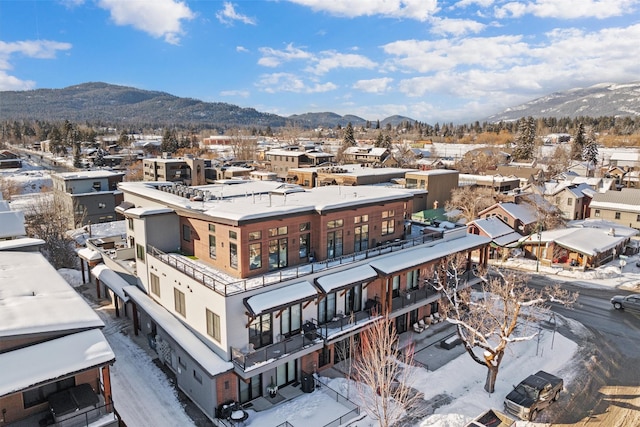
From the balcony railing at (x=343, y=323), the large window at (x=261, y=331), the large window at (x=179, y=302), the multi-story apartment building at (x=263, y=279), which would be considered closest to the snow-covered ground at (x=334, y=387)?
the multi-story apartment building at (x=263, y=279)

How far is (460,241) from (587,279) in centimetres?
1751

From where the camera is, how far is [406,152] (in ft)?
369

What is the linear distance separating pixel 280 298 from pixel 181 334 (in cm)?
603

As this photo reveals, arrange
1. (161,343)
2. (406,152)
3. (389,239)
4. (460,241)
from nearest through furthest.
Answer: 1. (161,343)
2. (389,239)
3. (460,241)
4. (406,152)

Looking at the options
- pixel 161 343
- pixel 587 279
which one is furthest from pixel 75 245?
pixel 587 279

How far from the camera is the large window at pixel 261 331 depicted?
2066 cm

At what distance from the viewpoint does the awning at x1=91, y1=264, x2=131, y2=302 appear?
89.8 ft

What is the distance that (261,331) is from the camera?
69.0 ft

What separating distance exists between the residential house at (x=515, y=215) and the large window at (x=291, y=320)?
124 feet

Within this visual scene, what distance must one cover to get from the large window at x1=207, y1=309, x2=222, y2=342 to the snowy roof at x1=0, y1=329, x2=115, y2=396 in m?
4.97

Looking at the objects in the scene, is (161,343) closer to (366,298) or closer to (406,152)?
(366,298)

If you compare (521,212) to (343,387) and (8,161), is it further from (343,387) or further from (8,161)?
(8,161)

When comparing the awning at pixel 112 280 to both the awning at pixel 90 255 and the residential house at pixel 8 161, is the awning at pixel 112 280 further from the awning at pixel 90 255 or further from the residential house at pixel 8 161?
the residential house at pixel 8 161

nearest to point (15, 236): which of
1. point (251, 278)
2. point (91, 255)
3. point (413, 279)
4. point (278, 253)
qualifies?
point (91, 255)
